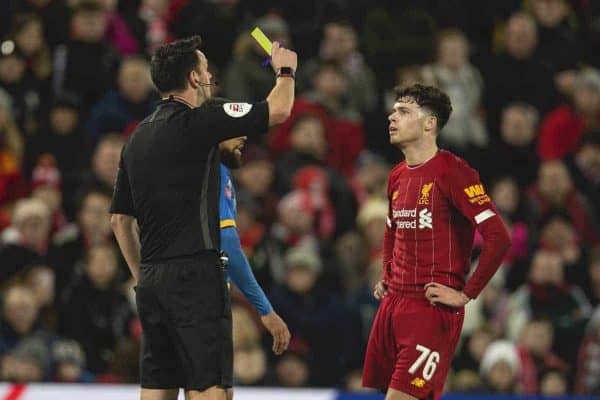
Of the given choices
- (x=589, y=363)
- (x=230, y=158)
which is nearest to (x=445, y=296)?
(x=230, y=158)

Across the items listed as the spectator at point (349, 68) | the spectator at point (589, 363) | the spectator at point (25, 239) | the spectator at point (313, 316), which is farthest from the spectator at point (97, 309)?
the spectator at point (589, 363)

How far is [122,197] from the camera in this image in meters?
6.91

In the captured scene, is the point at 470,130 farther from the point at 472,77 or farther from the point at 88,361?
the point at 88,361

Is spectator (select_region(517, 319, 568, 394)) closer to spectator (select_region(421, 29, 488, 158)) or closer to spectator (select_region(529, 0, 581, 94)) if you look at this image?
spectator (select_region(421, 29, 488, 158))

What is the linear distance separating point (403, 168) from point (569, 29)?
7009 millimetres

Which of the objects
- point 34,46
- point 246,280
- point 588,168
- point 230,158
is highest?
point 34,46

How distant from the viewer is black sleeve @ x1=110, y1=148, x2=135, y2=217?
6871mm

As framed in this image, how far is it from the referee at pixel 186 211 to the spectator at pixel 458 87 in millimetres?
6453

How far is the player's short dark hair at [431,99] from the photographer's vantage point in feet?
24.2

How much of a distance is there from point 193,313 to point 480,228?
4.83ft

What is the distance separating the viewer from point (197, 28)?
44.0 ft

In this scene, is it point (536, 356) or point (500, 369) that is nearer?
point (500, 369)

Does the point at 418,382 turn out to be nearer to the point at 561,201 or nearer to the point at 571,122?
the point at 561,201

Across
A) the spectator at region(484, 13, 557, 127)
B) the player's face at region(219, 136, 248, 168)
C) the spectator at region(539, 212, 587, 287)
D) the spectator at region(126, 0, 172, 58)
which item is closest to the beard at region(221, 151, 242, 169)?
the player's face at region(219, 136, 248, 168)
